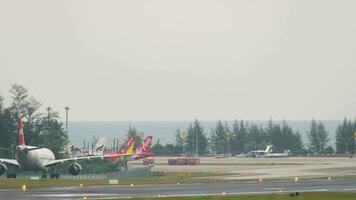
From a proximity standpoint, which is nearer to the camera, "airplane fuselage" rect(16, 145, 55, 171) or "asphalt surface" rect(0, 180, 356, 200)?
"asphalt surface" rect(0, 180, 356, 200)

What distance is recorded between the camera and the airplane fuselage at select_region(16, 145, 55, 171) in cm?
13012

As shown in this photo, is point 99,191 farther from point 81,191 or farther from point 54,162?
point 54,162

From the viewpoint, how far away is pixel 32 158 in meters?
131

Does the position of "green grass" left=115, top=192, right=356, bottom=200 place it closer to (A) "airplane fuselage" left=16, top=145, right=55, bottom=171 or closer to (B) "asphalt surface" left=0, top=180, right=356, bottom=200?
(B) "asphalt surface" left=0, top=180, right=356, bottom=200

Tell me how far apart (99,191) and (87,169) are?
6271 cm

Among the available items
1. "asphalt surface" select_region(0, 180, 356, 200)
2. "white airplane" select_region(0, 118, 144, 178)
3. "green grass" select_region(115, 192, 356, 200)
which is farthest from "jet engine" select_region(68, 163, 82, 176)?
"green grass" select_region(115, 192, 356, 200)

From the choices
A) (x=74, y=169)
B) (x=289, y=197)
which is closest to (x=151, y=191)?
(x=289, y=197)

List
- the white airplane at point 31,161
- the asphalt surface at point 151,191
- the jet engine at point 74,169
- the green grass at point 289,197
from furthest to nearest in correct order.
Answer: the jet engine at point 74,169
the white airplane at point 31,161
the asphalt surface at point 151,191
the green grass at point 289,197

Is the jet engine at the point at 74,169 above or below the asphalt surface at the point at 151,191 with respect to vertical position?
above

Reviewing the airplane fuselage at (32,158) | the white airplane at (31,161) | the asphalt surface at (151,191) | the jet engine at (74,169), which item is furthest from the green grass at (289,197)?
the jet engine at (74,169)

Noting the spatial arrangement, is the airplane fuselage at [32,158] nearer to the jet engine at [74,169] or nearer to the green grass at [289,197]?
the jet engine at [74,169]

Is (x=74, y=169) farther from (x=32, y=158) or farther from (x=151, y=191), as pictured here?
(x=151, y=191)

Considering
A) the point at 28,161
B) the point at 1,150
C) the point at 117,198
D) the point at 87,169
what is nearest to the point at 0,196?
the point at 117,198

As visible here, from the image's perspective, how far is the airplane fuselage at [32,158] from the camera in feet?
427
